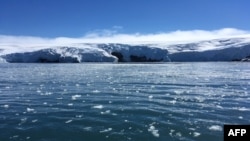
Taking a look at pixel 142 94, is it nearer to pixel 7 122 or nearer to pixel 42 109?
pixel 42 109

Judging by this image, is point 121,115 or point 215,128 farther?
point 121,115

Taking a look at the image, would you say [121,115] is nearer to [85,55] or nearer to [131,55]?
[85,55]

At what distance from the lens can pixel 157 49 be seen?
110438 millimetres

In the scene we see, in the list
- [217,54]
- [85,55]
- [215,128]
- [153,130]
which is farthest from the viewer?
[85,55]

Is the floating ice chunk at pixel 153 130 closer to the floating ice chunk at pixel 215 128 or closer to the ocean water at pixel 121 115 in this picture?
the ocean water at pixel 121 115

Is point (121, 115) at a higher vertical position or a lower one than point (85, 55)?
lower

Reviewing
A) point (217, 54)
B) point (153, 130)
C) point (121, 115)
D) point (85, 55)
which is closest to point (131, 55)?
point (85, 55)

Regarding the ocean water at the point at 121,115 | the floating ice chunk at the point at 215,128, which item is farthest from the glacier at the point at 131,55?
the floating ice chunk at the point at 215,128

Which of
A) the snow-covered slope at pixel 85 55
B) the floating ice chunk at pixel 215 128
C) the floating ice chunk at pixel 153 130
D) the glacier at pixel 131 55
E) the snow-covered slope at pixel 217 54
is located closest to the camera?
the floating ice chunk at pixel 153 130

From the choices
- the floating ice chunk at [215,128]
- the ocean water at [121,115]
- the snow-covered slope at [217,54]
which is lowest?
the floating ice chunk at [215,128]

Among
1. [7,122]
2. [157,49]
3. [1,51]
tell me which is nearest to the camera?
[7,122]

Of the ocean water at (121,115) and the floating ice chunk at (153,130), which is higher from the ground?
the ocean water at (121,115)

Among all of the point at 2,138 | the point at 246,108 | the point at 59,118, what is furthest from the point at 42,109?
the point at 246,108

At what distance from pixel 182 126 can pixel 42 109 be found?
7.47 metres
